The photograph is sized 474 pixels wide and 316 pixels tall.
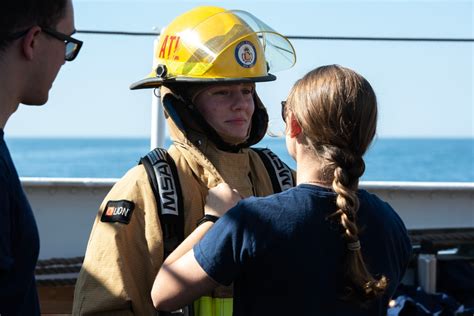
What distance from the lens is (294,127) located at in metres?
2.30

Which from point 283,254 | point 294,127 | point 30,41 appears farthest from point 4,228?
point 294,127

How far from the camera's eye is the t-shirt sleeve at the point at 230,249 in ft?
7.17

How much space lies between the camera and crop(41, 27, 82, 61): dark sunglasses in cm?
204

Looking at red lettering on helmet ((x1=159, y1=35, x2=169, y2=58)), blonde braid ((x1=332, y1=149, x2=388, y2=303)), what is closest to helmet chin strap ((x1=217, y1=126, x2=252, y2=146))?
red lettering on helmet ((x1=159, y1=35, x2=169, y2=58))

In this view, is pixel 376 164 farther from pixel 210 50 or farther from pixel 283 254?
pixel 283 254

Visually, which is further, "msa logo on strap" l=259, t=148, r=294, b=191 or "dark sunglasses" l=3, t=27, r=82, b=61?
"msa logo on strap" l=259, t=148, r=294, b=191

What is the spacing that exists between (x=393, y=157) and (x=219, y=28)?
330 ft

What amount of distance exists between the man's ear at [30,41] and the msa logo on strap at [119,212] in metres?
0.83

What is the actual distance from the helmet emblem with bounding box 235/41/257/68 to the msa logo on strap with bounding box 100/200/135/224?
0.66m

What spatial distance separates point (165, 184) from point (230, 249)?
62cm

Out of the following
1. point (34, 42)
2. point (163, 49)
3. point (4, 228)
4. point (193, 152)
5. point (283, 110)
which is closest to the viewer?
point (4, 228)

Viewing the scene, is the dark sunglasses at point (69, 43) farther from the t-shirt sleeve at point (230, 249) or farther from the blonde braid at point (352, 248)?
the blonde braid at point (352, 248)

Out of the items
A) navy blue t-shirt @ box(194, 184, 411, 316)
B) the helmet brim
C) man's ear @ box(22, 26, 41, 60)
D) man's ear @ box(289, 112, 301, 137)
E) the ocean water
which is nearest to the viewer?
man's ear @ box(22, 26, 41, 60)

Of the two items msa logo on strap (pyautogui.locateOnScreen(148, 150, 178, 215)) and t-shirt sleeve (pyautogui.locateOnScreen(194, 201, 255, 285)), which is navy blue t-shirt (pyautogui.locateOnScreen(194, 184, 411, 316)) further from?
msa logo on strap (pyautogui.locateOnScreen(148, 150, 178, 215))
